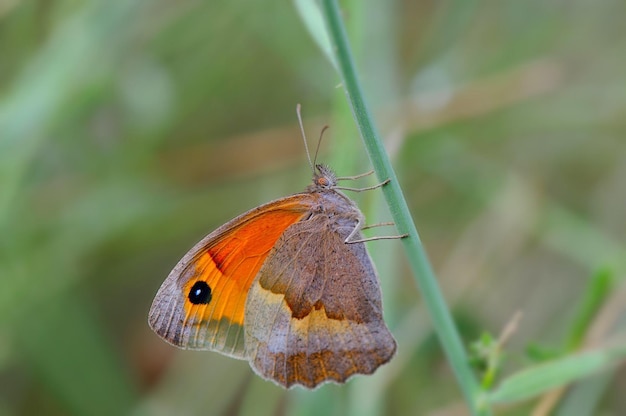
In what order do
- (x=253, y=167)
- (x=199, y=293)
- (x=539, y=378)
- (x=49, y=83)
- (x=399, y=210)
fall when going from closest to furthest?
(x=399, y=210) → (x=539, y=378) → (x=199, y=293) → (x=49, y=83) → (x=253, y=167)

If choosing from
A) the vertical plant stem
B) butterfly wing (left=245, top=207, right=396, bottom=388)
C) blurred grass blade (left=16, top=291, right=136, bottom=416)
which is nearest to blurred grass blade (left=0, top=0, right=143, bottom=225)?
blurred grass blade (left=16, top=291, right=136, bottom=416)

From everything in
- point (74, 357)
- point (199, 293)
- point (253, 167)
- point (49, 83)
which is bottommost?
point (74, 357)

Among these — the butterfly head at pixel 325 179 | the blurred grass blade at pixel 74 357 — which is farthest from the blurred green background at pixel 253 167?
the butterfly head at pixel 325 179

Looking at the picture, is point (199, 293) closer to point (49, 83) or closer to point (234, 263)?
point (234, 263)

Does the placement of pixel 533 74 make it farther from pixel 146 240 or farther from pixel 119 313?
pixel 119 313

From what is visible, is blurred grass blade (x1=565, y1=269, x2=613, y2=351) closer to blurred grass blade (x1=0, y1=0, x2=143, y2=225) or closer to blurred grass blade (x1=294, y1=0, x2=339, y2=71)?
blurred grass blade (x1=294, y1=0, x2=339, y2=71)

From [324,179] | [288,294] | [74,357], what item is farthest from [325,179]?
[74,357]
